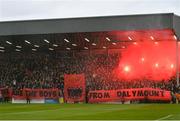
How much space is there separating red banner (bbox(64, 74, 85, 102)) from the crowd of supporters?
10.5m

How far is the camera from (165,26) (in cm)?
3984

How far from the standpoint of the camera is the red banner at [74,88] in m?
43.7

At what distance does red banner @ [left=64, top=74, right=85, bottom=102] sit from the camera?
4369 centimetres

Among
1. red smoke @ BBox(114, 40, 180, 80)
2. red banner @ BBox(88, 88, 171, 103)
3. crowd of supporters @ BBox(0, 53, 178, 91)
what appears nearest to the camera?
red banner @ BBox(88, 88, 171, 103)

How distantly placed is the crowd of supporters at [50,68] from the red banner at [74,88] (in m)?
10.5

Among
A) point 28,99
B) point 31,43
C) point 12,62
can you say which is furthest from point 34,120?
point 12,62

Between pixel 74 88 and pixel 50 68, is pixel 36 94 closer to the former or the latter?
pixel 74 88

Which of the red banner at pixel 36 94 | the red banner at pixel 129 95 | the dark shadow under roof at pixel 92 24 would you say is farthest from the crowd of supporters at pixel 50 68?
the dark shadow under roof at pixel 92 24

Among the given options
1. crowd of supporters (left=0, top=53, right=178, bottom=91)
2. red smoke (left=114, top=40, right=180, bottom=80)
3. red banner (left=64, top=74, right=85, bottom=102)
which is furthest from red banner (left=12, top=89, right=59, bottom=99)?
red smoke (left=114, top=40, right=180, bottom=80)

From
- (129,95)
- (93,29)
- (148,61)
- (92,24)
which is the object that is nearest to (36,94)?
(93,29)

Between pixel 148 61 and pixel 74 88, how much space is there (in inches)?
662

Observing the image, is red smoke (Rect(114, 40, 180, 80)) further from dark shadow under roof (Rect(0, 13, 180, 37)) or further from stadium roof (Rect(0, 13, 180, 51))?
dark shadow under roof (Rect(0, 13, 180, 37))

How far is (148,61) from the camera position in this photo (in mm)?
58594

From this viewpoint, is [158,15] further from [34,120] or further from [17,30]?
[34,120]
